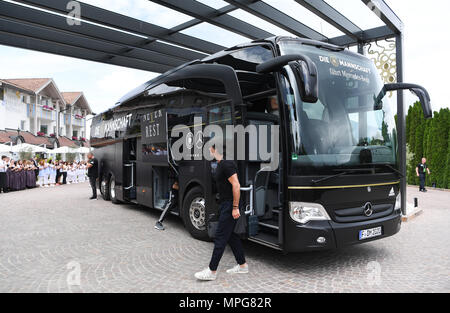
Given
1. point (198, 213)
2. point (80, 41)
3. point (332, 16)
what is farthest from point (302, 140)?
point (80, 41)

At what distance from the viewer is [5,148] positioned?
848 inches

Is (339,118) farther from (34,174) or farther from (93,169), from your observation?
(34,174)

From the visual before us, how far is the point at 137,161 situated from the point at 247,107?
16.8ft

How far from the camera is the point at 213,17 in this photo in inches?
317

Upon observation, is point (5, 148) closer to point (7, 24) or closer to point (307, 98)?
point (7, 24)

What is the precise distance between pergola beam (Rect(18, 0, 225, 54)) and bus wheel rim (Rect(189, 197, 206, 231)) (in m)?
4.37

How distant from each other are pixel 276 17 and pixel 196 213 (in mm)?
4768

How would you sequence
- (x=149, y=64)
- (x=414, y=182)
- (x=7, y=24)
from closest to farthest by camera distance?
(x=7, y=24)
(x=149, y=64)
(x=414, y=182)

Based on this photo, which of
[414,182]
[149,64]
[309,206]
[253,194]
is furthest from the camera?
[414,182]

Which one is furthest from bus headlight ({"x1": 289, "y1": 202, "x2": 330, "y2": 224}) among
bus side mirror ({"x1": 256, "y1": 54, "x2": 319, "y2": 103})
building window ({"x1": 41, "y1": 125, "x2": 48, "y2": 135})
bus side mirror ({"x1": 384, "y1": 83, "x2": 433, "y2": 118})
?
building window ({"x1": 41, "y1": 125, "x2": 48, "y2": 135})

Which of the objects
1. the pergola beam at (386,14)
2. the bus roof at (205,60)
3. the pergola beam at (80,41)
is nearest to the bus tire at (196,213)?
the bus roof at (205,60)

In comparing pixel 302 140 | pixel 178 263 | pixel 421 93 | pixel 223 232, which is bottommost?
pixel 178 263

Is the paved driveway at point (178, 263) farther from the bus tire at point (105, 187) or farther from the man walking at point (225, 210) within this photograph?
the bus tire at point (105, 187)

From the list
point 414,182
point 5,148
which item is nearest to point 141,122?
point 5,148
